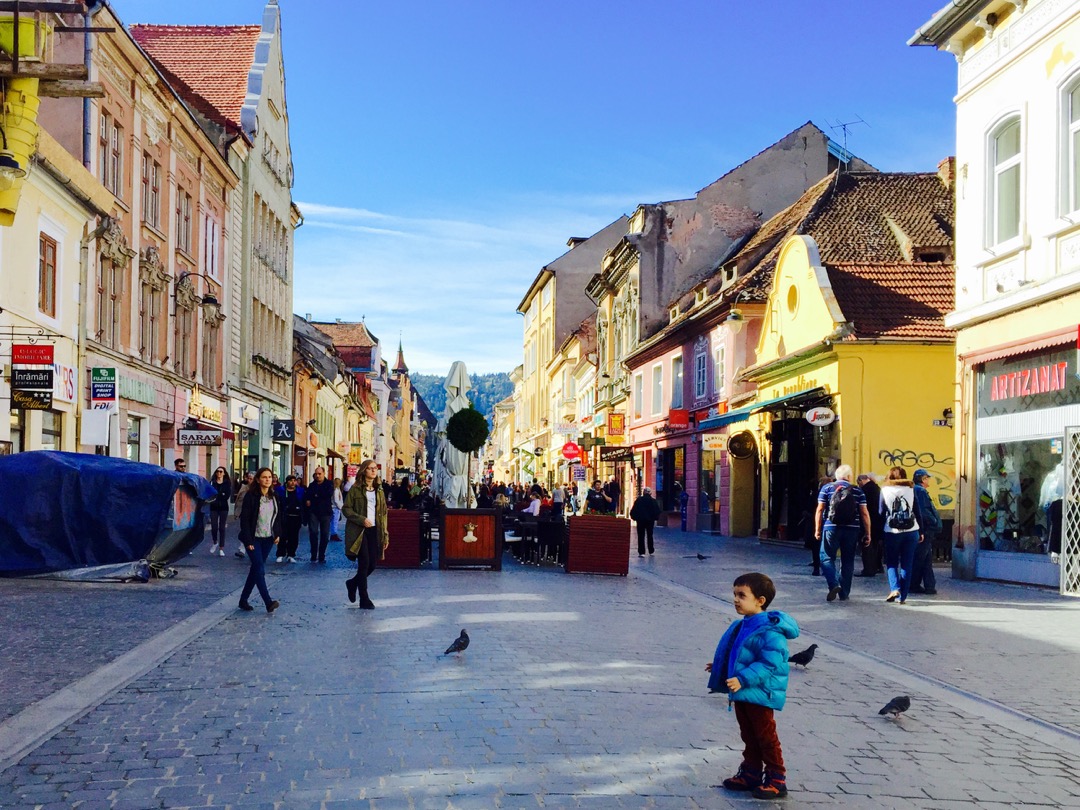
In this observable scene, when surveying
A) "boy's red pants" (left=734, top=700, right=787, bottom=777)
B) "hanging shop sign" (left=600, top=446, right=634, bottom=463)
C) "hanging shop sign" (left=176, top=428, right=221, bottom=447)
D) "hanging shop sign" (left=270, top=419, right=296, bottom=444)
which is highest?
"hanging shop sign" (left=270, top=419, right=296, bottom=444)

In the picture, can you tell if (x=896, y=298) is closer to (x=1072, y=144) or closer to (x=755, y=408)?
(x=755, y=408)

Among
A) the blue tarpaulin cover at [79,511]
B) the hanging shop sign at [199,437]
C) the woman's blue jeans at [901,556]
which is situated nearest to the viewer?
the woman's blue jeans at [901,556]

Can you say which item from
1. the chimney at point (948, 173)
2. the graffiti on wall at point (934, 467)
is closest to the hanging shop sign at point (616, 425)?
the chimney at point (948, 173)

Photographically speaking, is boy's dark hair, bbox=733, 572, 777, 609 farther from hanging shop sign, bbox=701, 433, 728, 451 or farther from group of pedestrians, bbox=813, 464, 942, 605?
hanging shop sign, bbox=701, 433, 728, 451

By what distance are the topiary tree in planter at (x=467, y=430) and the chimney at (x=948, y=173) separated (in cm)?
1610

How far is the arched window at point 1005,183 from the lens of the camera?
701 inches

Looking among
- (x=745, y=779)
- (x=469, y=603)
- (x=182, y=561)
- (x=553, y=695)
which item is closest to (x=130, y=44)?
(x=182, y=561)

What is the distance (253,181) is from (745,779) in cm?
3789

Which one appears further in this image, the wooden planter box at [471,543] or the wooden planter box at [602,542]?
the wooden planter box at [471,543]

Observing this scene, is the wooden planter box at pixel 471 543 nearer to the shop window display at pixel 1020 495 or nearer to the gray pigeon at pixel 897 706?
the shop window display at pixel 1020 495

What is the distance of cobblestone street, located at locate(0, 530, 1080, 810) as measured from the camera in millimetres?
5742

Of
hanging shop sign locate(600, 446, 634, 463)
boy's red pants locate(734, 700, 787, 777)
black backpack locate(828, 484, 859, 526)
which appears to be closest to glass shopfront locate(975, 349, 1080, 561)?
black backpack locate(828, 484, 859, 526)

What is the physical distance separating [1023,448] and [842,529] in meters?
4.05

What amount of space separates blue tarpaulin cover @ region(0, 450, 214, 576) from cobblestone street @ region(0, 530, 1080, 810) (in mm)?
1873
